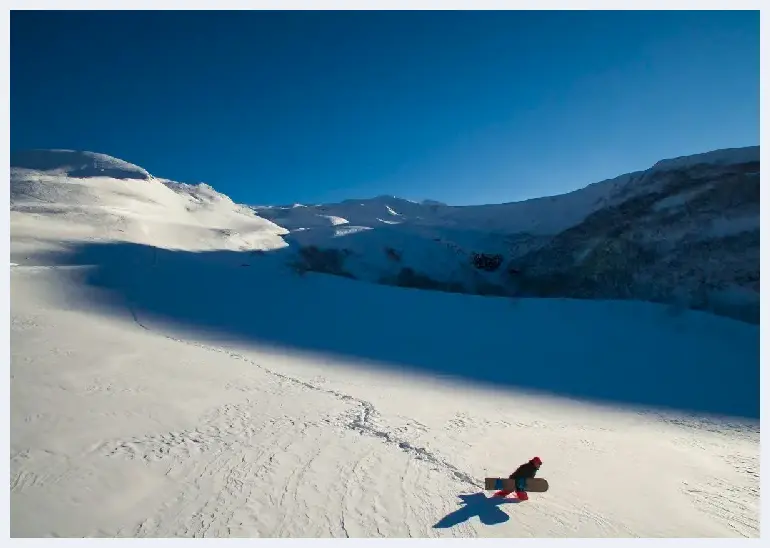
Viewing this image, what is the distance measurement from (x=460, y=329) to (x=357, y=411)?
361 inches

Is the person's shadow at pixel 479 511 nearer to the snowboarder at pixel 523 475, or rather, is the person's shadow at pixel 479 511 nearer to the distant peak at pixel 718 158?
the snowboarder at pixel 523 475

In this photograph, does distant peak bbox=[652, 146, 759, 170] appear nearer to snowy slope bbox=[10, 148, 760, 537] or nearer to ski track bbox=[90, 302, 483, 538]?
snowy slope bbox=[10, 148, 760, 537]

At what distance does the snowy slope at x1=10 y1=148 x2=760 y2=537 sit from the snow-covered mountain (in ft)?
19.6

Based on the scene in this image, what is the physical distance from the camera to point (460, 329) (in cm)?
1547

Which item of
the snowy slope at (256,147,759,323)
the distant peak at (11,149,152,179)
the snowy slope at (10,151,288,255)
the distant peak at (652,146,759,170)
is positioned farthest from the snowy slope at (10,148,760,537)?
the distant peak at (11,149,152,179)

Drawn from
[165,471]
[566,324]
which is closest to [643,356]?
[566,324]

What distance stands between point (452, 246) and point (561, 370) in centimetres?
1758

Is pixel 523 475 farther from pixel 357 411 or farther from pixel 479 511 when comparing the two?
pixel 357 411

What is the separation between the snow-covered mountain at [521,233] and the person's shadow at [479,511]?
17408 millimetres

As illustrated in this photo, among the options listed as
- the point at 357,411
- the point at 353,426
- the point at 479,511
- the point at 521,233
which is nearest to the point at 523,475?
the point at 479,511

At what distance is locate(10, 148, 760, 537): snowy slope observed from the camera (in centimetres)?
416

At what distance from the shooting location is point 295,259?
2491 cm

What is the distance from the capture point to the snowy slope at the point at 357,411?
4.16 meters
